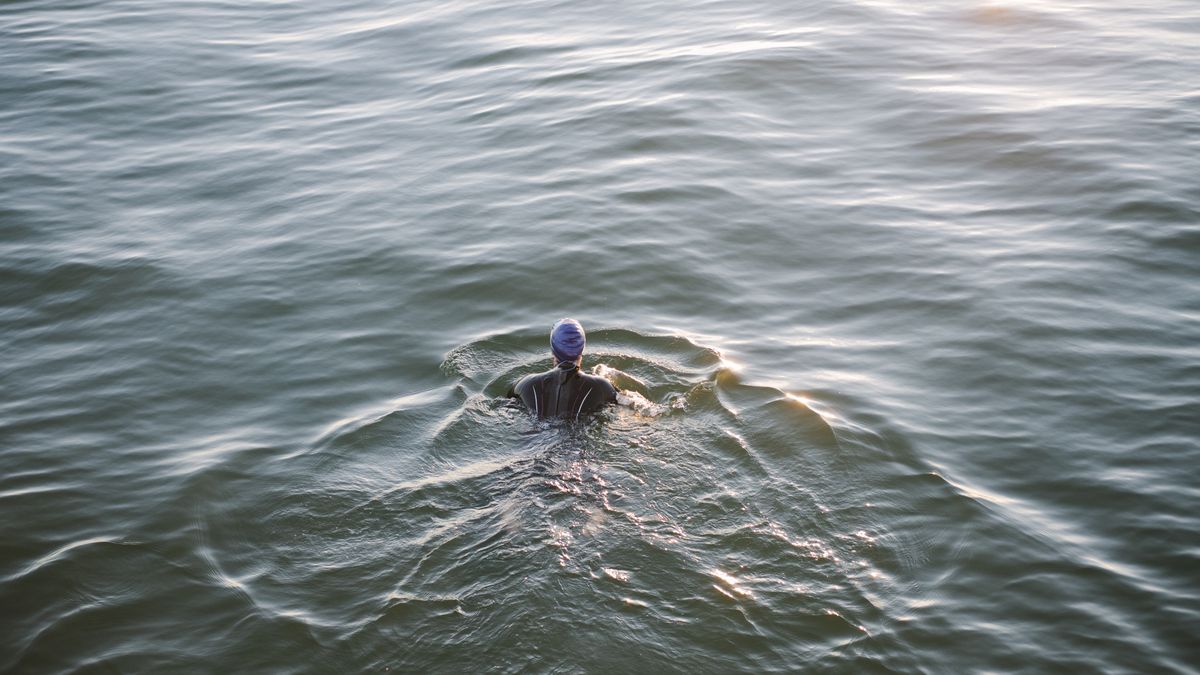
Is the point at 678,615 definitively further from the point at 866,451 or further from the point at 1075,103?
the point at 1075,103

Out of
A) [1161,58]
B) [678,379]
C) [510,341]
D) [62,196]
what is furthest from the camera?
[1161,58]

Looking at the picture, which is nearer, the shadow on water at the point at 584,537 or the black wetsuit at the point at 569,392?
the shadow on water at the point at 584,537

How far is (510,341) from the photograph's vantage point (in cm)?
1062

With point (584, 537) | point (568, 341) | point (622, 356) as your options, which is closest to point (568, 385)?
point (568, 341)

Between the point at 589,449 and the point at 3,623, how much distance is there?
14.3 ft

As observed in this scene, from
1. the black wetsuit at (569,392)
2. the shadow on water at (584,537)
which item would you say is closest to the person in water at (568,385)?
the black wetsuit at (569,392)

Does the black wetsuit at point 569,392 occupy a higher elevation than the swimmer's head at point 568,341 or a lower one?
lower

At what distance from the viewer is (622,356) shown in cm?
1012

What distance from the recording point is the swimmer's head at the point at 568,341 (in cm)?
855

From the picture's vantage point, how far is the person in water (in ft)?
28.1

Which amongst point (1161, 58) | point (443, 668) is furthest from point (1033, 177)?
point (443, 668)

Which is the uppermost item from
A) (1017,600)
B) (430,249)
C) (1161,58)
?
(1161,58)

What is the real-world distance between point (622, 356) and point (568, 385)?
164cm

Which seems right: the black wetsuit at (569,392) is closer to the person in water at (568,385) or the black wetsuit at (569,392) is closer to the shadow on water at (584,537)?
the person in water at (568,385)
